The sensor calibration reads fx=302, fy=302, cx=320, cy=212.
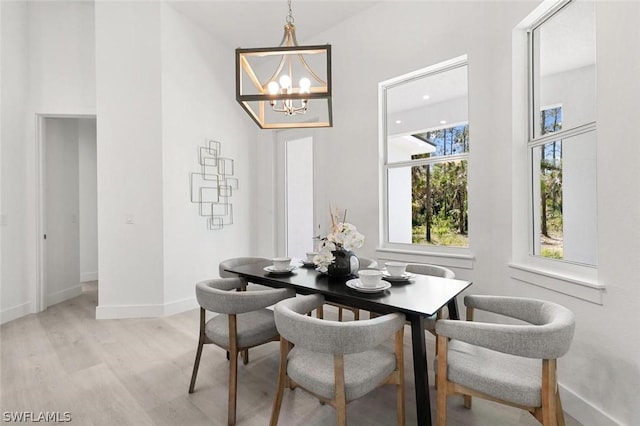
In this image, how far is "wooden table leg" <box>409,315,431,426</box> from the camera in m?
1.37

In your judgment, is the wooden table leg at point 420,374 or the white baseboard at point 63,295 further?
the white baseboard at point 63,295

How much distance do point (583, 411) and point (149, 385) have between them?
8.67ft

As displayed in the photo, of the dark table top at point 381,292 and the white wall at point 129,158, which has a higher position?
the white wall at point 129,158

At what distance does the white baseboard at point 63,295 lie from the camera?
3841mm

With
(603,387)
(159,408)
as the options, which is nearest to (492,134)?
(603,387)

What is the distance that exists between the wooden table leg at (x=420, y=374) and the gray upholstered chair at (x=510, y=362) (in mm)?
55

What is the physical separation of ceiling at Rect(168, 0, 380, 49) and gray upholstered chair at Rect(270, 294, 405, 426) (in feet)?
11.1

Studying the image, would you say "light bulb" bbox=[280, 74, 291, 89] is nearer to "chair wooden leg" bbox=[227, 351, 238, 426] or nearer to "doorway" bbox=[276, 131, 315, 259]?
"chair wooden leg" bbox=[227, 351, 238, 426]

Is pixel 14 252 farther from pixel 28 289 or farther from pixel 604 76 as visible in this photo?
pixel 604 76

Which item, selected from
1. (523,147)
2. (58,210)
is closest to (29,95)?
(58,210)

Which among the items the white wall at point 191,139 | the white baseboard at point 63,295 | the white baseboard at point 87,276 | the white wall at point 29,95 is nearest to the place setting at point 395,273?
the white wall at point 191,139

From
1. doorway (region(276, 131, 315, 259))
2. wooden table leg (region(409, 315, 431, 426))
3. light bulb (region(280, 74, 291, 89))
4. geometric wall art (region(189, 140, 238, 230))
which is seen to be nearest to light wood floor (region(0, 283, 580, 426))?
wooden table leg (region(409, 315, 431, 426))

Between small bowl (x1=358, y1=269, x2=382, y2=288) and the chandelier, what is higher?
the chandelier

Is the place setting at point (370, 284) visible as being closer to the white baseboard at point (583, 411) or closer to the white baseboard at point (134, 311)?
the white baseboard at point (583, 411)
